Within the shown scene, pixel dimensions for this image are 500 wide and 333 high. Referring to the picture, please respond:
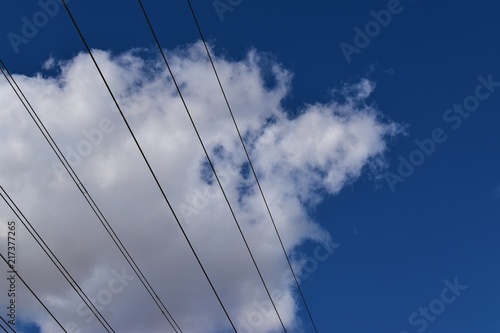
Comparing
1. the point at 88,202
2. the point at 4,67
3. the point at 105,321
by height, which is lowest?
the point at 105,321

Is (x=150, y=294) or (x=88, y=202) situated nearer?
(x=88, y=202)

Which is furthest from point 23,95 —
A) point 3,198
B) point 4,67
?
point 3,198

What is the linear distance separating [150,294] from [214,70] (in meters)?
10.7

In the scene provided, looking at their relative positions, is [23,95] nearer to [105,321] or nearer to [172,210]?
[172,210]

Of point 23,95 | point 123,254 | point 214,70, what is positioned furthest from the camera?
point 123,254

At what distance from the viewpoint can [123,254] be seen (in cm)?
2017

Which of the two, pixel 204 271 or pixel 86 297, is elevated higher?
pixel 86 297

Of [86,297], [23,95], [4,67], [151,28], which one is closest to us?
[151,28]

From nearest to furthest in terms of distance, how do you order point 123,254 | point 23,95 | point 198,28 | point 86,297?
point 198,28 → point 23,95 → point 86,297 → point 123,254

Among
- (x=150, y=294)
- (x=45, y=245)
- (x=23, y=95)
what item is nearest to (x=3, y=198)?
(x=45, y=245)

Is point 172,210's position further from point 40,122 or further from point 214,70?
point 40,122

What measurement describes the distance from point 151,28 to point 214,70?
286 centimetres

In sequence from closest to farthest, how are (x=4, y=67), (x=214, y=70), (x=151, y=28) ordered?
(x=151, y=28), (x=214, y=70), (x=4, y=67)

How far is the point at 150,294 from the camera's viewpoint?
20.3m
